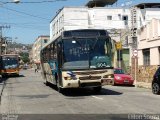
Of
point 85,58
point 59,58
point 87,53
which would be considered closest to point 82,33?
point 87,53

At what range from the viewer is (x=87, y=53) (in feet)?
68.0

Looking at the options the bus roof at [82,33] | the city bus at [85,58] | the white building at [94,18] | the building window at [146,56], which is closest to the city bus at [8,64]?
the building window at [146,56]

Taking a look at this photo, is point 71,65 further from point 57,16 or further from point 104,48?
point 57,16

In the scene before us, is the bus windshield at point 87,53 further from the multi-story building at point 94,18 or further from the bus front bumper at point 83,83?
the multi-story building at point 94,18

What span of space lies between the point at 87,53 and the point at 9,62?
3434 cm

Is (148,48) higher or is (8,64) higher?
(148,48)

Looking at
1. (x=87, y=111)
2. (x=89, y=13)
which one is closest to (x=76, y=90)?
(x=87, y=111)

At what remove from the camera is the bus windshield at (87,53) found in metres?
20.7

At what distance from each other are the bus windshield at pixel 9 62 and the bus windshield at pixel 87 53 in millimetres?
33595

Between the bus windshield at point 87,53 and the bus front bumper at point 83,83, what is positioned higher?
the bus windshield at point 87,53

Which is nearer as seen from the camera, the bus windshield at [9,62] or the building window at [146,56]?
the building window at [146,56]

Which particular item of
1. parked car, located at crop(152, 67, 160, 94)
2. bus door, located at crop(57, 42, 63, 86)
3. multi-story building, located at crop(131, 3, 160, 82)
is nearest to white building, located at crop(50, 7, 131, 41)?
multi-story building, located at crop(131, 3, 160, 82)

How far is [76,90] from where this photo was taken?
2520 cm

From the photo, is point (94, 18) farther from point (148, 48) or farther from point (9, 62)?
point (148, 48)
